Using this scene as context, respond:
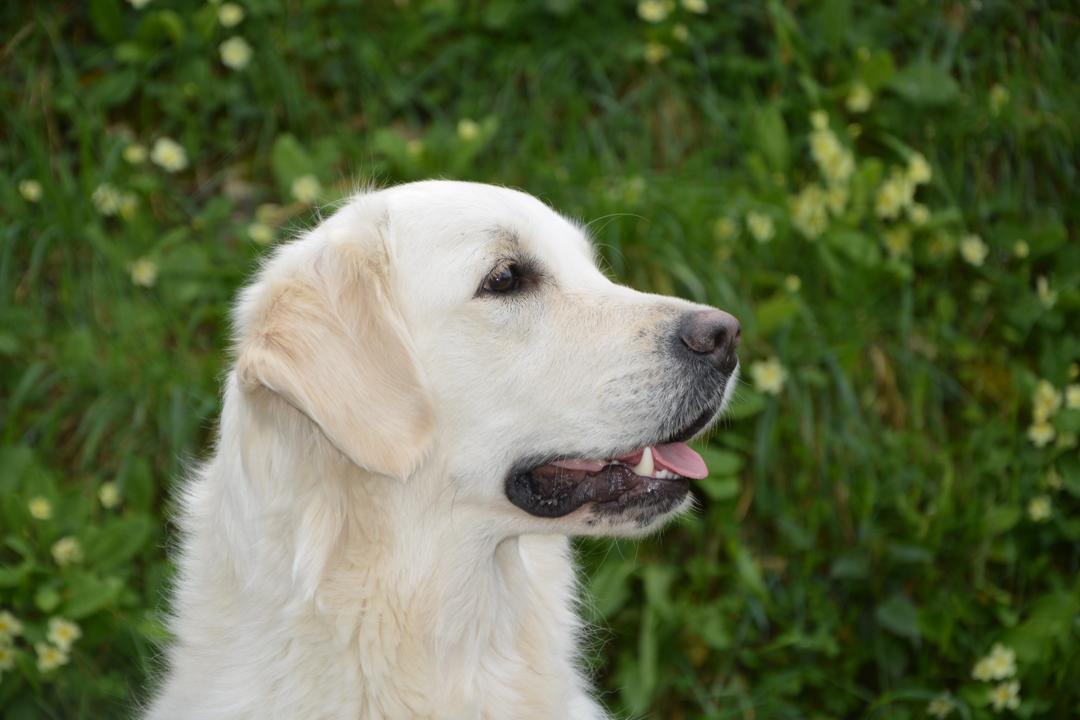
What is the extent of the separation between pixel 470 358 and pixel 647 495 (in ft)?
1.67

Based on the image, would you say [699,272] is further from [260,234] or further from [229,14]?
[229,14]

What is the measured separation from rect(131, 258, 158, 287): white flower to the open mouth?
2317mm

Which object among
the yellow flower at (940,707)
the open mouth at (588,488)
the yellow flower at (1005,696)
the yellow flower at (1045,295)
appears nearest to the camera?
the open mouth at (588,488)

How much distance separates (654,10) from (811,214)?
3.82 feet

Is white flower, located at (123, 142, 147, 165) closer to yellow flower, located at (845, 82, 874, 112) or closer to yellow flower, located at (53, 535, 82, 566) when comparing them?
yellow flower, located at (53, 535, 82, 566)

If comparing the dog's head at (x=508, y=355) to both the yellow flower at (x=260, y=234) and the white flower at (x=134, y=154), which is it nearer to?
the yellow flower at (x=260, y=234)

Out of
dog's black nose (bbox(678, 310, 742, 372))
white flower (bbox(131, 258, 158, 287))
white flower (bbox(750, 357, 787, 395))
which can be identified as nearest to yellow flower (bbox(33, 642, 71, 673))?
white flower (bbox(131, 258, 158, 287))

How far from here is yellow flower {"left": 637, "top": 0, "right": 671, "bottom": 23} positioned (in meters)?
4.87

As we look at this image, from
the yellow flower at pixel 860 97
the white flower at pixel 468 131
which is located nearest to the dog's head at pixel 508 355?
the white flower at pixel 468 131

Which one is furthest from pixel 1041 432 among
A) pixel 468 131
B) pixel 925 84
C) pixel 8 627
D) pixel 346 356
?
pixel 8 627

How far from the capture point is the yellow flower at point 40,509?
149 inches

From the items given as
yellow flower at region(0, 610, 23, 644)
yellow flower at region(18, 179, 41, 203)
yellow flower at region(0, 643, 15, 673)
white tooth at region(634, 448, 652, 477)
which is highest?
white tooth at region(634, 448, 652, 477)

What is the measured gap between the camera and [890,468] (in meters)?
4.15

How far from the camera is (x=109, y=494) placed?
156 inches
